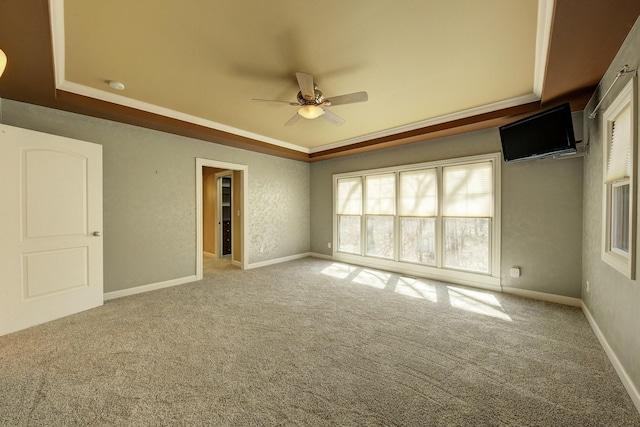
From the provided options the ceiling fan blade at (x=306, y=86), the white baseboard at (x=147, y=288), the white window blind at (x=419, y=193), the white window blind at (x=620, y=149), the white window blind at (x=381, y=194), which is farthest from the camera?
the white window blind at (x=381, y=194)

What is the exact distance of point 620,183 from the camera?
6.81ft

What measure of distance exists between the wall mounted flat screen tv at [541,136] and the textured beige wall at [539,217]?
1.89 feet

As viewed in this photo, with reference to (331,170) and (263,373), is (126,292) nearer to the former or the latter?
(263,373)

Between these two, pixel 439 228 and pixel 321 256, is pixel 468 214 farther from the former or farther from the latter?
pixel 321 256

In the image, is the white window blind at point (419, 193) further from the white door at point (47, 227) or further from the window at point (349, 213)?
the white door at point (47, 227)

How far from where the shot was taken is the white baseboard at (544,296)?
3301 mm

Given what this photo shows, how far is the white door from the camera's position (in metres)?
2.60

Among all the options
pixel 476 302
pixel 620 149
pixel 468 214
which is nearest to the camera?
pixel 620 149

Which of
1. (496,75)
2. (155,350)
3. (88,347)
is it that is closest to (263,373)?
(155,350)

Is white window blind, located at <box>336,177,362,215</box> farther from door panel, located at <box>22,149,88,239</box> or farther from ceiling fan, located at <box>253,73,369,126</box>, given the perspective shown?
door panel, located at <box>22,149,88,239</box>

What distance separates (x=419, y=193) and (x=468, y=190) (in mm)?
810

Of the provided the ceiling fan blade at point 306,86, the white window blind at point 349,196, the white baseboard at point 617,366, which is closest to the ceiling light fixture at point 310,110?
the ceiling fan blade at point 306,86

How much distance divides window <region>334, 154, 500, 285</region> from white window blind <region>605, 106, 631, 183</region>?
1.59 m

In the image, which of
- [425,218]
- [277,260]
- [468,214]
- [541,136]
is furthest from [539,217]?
[277,260]
